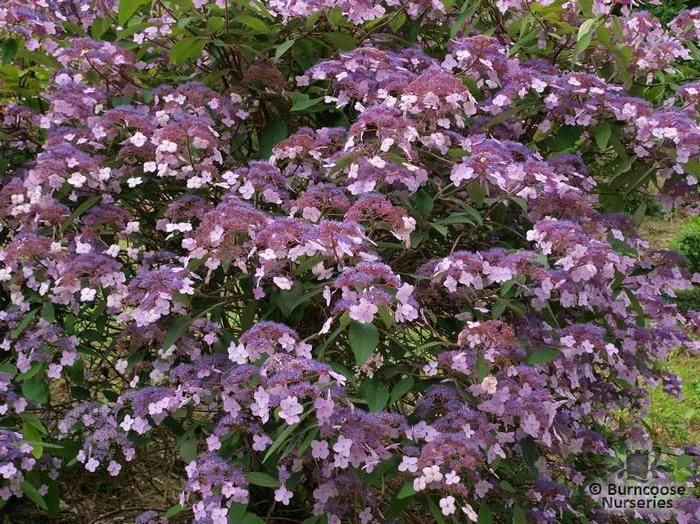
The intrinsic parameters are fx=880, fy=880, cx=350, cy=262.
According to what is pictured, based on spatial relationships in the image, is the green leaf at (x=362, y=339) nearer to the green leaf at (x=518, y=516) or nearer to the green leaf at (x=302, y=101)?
the green leaf at (x=518, y=516)

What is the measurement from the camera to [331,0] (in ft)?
7.30

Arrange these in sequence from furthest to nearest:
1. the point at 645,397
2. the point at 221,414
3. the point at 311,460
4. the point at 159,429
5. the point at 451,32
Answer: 1. the point at 645,397
2. the point at 159,429
3. the point at 451,32
4. the point at 221,414
5. the point at 311,460

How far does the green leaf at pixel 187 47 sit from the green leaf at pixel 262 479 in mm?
1077

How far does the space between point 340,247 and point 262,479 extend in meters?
0.52

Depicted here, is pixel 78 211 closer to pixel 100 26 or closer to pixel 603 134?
pixel 100 26

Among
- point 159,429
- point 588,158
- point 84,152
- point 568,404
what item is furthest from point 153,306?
point 588,158

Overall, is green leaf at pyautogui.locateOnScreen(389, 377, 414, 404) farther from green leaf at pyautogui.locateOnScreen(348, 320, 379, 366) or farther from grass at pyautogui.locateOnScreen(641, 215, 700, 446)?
grass at pyautogui.locateOnScreen(641, 215, 700, 446)

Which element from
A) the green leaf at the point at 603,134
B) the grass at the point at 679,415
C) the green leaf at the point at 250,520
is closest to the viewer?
the green leaf at the point at 250,520

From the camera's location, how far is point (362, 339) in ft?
5.81

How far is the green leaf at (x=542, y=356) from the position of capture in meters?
2.00

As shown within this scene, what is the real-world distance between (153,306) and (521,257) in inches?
32.8

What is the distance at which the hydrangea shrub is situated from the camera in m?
1.90

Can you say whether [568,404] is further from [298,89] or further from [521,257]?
[298,89]

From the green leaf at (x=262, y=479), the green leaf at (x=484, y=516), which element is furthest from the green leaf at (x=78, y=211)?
the green leaf at (x=484, y=516)
